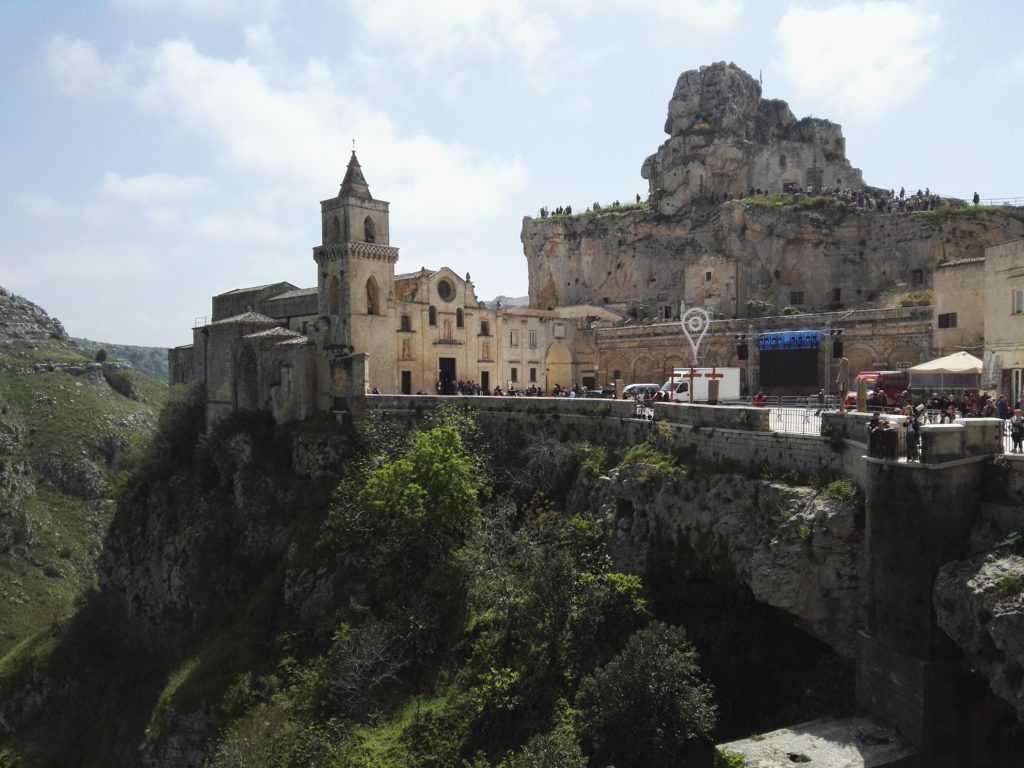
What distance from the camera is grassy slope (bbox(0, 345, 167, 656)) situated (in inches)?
2247

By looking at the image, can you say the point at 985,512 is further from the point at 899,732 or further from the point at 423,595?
the point at 423,595

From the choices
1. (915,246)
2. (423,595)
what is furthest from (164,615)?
(915,246)

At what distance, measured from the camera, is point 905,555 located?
1565 cm

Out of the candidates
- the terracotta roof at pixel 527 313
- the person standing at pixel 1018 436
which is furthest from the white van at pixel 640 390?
the person standing at pixel 1018 436

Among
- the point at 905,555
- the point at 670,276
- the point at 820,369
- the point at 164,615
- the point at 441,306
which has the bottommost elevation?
the point at 164,615

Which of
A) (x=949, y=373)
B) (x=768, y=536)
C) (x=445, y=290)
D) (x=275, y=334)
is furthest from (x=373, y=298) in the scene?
(x=768, y=536)

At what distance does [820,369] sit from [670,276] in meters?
20.6

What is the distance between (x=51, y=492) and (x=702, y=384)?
5989cm

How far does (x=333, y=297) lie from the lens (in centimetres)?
3994

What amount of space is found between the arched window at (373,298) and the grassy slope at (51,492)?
2521 cm

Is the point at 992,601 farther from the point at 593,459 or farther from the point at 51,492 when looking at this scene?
the point at 51,492

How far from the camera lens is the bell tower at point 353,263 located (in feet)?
128

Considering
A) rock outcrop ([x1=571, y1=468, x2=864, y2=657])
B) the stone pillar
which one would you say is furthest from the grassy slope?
the stone pillar

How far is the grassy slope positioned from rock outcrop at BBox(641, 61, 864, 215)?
49557mm
